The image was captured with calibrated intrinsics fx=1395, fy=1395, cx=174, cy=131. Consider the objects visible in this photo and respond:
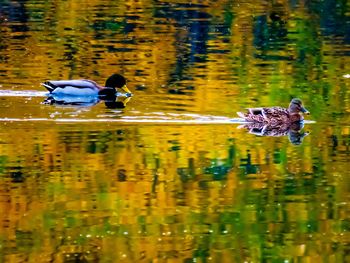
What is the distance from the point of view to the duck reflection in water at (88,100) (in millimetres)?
18156

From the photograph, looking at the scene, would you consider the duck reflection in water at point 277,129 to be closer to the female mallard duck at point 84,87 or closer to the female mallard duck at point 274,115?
the female mallard duck at point 274,115

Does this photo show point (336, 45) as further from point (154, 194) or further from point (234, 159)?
point (154, 194)

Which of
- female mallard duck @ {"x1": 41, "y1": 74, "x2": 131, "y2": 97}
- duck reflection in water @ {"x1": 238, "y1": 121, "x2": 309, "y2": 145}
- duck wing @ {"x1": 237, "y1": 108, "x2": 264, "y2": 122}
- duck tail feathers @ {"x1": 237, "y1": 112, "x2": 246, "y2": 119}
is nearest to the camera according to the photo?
duck reflection in water @ {"x1": 238, "y1": 121, "x2": 309, "y2": 145}

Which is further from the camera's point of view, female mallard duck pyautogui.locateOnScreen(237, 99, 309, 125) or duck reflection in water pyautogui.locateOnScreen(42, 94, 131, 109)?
duck reflection in water pyautogui.locateOnScreen(42, 94, 131, 109)

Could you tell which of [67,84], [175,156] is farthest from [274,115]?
[67,84]

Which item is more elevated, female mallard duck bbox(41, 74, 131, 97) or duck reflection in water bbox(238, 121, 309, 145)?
female mallard duck bbox(41, 74, 131, 97)

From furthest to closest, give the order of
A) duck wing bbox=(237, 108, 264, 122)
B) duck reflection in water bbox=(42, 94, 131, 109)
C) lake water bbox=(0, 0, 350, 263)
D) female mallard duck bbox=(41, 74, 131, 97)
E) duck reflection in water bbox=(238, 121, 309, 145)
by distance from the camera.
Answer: female mallard duck bbox=(41, 74, 131, 97) → duck reflection in water bbox=(42, 94, 131, 109) → duck wing bbox=(237, 108, 264, 122) → duck reflection in water bbox=(238, 121, 309, 145) → lake water bbox=(0, 0, 350, 263)

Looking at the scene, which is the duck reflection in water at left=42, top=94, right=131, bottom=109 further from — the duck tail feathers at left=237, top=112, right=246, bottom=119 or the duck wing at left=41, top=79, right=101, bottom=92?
the duck tail feathers at left=237, top=112, right=246, bottom=119

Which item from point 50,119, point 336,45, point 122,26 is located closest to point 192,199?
point 50,119

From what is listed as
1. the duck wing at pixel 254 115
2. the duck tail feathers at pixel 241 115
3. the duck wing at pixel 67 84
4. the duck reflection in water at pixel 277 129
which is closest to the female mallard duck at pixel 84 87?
the duck wing at pixel 67 84

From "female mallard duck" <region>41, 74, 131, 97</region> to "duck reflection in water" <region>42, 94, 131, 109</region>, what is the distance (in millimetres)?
72

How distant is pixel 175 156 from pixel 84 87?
4.90 metres

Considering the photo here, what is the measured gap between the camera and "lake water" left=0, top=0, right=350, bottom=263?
11.0m

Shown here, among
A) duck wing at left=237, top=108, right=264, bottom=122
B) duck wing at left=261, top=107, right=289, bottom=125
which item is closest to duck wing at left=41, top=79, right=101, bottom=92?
duck wing at left=237, top=108, right=264, bottom=122
